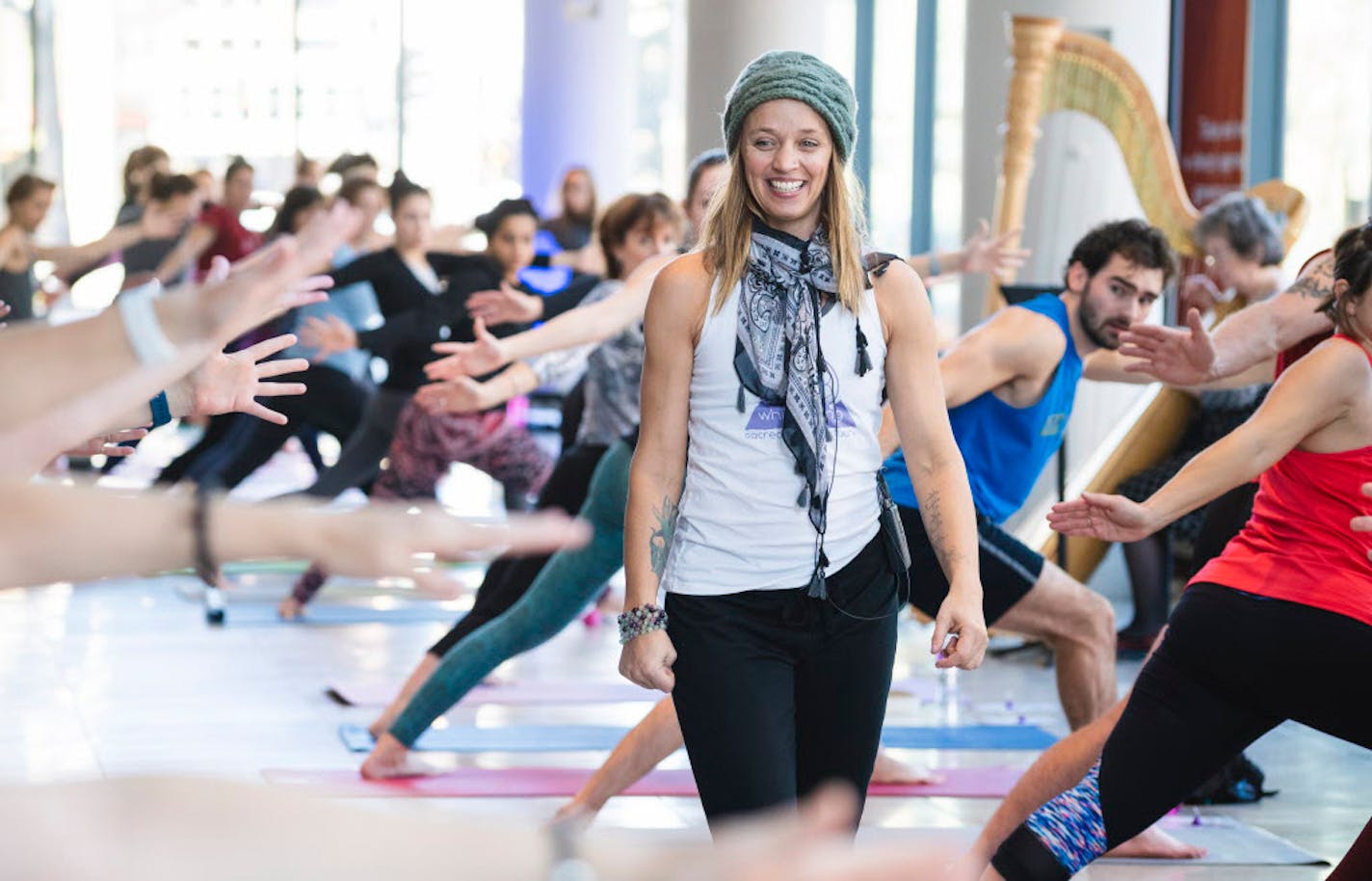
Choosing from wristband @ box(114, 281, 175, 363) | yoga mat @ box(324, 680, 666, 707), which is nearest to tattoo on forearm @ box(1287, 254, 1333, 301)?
yoga mat @ box(324, 680, 666, 707)

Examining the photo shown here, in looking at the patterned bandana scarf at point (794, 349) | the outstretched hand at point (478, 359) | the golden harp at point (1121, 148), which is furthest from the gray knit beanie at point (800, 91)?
the golden harp at point (1121, 148)

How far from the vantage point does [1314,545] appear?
9.62 ft

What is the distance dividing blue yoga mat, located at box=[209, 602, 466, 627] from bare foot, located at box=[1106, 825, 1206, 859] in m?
3.21

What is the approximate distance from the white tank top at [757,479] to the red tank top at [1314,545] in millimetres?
666

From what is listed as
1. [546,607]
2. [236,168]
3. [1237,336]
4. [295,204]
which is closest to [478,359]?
[546,607]

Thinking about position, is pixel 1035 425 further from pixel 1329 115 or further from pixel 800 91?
pixel 1329 115

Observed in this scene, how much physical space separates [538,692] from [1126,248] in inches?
97.0

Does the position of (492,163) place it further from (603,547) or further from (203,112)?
(603,547)

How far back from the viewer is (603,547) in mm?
4180

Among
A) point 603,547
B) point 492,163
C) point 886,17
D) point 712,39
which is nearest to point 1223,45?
point 712,39

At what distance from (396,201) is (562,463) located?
191 centimetres

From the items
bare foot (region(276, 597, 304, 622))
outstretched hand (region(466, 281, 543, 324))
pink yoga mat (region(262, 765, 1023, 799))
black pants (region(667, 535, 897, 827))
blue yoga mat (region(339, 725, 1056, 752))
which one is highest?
outstretched hand (region(466, 281, 543, 324))

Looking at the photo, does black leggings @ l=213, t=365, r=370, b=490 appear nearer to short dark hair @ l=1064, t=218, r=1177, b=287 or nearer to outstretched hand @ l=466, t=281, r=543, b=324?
outstretched hand @ l=466, t=281, r=543, b=324

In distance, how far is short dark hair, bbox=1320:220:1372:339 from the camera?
2.97m
